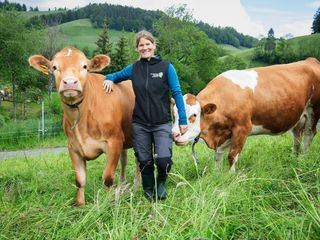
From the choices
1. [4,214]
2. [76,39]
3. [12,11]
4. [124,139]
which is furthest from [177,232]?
[76,39]

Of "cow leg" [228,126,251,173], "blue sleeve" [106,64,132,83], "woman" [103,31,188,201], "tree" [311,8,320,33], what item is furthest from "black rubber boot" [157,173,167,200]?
"tree" [311,8,320,33]

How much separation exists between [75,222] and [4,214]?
83cm

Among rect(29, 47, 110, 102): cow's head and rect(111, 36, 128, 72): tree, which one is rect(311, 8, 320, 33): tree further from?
rect(29, 47, 110, 102): cow's head

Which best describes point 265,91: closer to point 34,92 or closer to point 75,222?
point 75,222

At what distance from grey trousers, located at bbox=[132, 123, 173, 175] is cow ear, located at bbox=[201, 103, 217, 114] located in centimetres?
136

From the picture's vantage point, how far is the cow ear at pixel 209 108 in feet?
21.0

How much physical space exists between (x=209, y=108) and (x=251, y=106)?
871 millimetres

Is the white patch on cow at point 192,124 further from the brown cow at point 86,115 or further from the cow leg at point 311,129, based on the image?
the cow leg at point 311,129

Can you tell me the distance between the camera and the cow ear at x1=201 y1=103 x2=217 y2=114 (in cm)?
641

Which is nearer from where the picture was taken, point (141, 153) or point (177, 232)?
point (177, 232)

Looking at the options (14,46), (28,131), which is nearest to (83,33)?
(14,46)

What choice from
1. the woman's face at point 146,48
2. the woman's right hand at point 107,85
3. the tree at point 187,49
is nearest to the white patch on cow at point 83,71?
the woman's right hand at point 107,85

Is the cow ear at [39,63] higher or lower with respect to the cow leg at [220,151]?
higher

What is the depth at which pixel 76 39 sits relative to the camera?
12950cm
